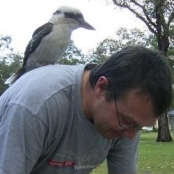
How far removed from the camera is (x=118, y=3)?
21578 millimetres

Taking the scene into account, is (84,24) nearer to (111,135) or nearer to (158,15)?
(111,135)

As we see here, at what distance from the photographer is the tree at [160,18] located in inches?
855

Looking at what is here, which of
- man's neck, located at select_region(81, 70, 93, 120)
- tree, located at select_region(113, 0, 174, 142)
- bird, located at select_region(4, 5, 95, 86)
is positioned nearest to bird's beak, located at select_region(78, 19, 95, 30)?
bird, located at select_region(4, 5, 95, 86)

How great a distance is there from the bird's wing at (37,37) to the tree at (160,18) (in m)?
16.4

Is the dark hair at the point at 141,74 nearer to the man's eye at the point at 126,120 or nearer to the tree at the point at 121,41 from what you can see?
the man's eye at the point at 126,120

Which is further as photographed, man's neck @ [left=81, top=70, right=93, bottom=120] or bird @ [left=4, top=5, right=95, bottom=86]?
bird @ [left=4, top=5, right=95, bottom=86]

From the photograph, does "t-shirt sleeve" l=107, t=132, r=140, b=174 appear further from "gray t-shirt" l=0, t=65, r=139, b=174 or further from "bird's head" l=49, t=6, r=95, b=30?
"bird's head" l=49, t=6, r=95, b=30

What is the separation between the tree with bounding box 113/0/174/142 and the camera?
2172 centimetres

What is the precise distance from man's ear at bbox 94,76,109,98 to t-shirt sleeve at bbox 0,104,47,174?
10.8 inches

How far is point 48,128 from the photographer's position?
212 centimetres

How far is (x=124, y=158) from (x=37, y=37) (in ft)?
9.98

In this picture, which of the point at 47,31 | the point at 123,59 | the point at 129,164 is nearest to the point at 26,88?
the point at 123,59

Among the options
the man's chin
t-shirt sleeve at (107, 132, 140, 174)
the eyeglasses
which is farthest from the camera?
t-shirt sleeve at (107, 132, 140, 174)

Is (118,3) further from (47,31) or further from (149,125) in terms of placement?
(149,125)
